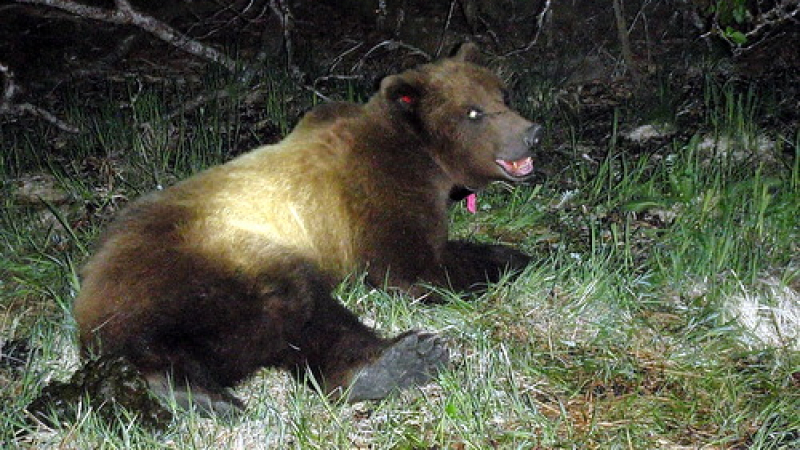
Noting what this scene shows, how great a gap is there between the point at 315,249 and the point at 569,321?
1.24 metres

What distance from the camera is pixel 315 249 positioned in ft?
13.6

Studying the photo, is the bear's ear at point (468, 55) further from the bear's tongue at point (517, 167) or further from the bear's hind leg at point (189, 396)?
the bear's hind leg at point (189, 396)

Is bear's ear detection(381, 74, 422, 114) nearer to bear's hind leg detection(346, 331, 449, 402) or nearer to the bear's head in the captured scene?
the bear's head

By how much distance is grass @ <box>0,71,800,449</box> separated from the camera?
3.36 metres

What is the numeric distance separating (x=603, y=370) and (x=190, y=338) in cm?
173

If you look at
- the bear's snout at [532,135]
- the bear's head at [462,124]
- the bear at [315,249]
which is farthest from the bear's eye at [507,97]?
the bear's snout at [532,135]

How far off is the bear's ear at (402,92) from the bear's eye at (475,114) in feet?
0.89

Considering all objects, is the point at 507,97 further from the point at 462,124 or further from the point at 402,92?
the point at 402,92

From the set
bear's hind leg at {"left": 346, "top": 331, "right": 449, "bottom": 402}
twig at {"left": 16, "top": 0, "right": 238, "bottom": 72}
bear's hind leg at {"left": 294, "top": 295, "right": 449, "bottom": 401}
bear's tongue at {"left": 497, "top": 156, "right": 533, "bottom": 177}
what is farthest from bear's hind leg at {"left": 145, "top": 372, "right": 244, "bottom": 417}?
twig at {"left": 16, "top": 0, "right": 238, "bottom": 72}

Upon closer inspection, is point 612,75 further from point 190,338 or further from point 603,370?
point 190,338

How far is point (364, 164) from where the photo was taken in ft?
14.1

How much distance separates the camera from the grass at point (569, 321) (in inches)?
132

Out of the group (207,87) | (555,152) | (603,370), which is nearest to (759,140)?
(555,152)

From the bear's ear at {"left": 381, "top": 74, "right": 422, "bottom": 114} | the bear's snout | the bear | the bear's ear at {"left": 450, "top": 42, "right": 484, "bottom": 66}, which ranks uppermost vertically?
the bear's ear at {"left": 450, "top": 42, "right": 484, "bottom": 66}
